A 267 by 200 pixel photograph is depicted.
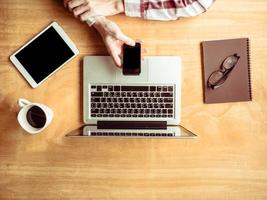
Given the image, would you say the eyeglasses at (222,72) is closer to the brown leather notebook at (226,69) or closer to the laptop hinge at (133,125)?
the brown leather notebook at (226,69)

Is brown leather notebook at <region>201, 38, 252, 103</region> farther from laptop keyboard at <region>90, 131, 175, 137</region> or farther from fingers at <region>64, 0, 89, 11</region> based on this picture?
fingers at <region>64, 0, 89, 11</region>

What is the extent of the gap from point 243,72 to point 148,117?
0.31m

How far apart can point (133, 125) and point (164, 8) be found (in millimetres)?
349

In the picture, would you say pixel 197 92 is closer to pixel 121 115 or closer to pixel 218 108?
pixel 218 108

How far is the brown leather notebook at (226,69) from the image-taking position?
1.15 m

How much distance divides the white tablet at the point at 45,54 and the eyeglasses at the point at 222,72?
0.41m

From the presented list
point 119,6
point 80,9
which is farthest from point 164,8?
point 80,9

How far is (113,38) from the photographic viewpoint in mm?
1141

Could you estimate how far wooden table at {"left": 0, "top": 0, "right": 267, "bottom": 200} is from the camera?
1153 millimetres

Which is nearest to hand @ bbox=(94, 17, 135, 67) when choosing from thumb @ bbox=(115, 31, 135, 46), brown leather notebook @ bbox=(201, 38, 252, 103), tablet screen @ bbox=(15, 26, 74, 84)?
thumb @ bbox=(115, 31, 135, 46)

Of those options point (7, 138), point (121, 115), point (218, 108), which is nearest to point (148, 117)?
point (121, 115)

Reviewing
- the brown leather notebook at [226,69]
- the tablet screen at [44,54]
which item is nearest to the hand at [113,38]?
the tablet screen at [44,54]

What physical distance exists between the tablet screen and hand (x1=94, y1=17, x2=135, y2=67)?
0.37 ft

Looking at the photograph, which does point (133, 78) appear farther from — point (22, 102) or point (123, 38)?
point (22, 102)
